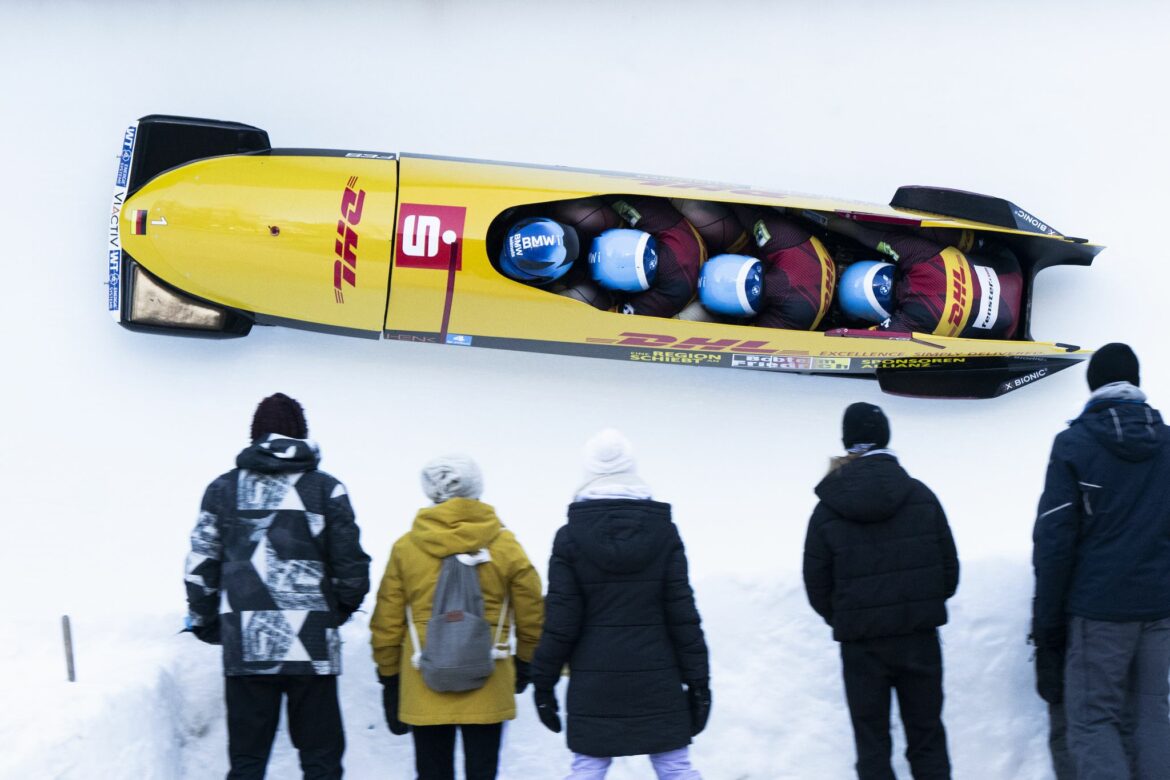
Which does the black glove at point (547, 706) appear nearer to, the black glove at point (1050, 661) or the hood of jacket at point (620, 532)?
the hood of jacket at point (620, 532)

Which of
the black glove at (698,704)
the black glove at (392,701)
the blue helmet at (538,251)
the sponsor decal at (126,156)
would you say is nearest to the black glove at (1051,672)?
the black glove at (698,704)

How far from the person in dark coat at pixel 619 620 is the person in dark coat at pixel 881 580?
45cm

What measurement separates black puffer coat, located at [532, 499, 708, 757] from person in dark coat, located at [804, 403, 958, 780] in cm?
46

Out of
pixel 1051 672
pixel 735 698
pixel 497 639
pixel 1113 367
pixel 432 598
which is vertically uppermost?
pixel 1113 367

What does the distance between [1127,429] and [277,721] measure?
236cm

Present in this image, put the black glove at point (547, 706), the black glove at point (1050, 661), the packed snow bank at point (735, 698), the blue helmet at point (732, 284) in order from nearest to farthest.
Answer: the black glove at point (547, 706) < the black glove at point (1050, 661) < the packed snow bank at point (735, 698) < the blue helmet at point (732, 284)

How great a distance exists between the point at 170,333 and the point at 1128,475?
3.28 m

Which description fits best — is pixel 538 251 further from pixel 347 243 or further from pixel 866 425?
pixel 866 425

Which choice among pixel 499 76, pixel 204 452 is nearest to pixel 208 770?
pixel 204 452

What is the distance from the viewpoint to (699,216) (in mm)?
4547

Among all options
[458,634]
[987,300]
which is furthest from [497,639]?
→ [987,300]

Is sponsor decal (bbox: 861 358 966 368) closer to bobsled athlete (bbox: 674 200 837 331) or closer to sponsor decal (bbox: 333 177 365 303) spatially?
bobsled athlete (bbox: 674 200 837 331)

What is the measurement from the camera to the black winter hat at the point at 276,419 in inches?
119

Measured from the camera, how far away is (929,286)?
14.9ft
